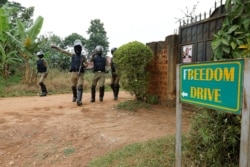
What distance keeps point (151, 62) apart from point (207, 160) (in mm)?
4585

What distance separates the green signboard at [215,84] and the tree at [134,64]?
4.23 metres

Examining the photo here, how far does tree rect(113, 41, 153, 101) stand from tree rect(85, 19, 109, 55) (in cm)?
2324

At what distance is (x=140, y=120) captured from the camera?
5.59 meters

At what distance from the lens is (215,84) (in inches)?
78.1

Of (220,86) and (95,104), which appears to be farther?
(95,104)

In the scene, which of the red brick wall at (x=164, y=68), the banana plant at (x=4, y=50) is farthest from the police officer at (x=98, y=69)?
the banana plant at (x=4, y=50)

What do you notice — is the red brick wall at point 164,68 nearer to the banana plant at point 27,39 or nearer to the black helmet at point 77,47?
the black helmet at point 77,47

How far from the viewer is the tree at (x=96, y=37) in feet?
98.5

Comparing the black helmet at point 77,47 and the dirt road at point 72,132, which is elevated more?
the black helmet at point 77,47

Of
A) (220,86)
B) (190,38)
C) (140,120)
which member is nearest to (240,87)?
(220,86)

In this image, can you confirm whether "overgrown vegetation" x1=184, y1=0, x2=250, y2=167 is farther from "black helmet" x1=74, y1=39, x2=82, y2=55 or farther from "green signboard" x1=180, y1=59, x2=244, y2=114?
"black helmet" x1=74, y1=39, x2=82, y2=55

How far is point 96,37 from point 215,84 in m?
28.8

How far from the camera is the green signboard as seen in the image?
1809 mm

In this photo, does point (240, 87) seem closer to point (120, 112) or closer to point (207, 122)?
point (207, 122)
